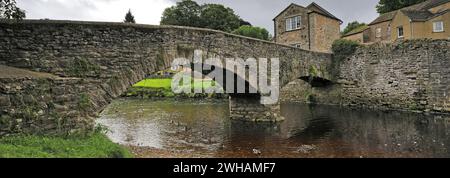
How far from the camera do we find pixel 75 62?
10.7m

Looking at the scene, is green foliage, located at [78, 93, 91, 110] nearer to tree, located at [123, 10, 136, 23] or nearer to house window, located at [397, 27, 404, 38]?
house window, located at [397, 27, 404, 38]

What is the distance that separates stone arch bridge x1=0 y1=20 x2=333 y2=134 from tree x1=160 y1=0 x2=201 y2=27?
162 ft

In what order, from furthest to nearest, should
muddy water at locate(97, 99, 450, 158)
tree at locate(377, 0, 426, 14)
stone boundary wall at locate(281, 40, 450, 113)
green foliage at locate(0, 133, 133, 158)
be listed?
tree at locate(377, 0, 426, 14) < stone boundary wall at locate(281, 40, 450, 113) < muddy water at locate(97, 99, 450, 158) < green foliage at locate(0, 133, 133, 158)

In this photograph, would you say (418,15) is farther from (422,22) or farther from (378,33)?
(378,33)

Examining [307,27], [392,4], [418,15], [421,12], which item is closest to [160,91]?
[307,27]

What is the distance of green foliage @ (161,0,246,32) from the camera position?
2395 inches

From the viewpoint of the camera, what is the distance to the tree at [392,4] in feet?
161

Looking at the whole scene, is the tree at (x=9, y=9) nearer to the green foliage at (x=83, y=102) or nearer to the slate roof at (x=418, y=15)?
the green foliage at (x=83, y=102)

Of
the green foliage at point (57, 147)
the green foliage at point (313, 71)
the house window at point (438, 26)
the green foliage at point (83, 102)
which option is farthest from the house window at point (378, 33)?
the green foliage at point (57, 147)

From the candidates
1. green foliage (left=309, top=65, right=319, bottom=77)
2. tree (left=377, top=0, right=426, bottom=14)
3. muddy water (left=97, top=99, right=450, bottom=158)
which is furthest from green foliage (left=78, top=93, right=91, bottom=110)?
tree (left=377, top=0, right=426, bottom=14)

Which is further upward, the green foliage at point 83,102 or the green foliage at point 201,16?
the green foliage at point 201,16

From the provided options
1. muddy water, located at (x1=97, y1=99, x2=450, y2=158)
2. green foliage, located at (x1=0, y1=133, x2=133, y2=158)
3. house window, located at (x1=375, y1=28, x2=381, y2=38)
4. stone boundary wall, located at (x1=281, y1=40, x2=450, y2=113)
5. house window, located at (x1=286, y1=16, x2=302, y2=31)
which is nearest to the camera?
green foliage, located at (x1=0, y1=133, x2=133, y2=158)

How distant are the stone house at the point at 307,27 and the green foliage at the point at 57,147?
25300mm
